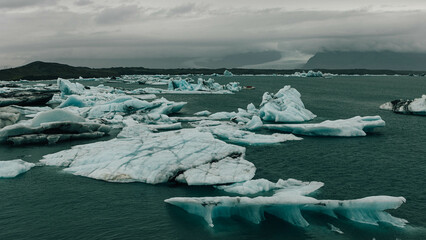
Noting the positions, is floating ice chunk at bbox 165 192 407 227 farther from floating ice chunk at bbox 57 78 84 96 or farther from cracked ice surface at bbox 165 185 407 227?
floating ice chunk at bbox 57 78 84 96

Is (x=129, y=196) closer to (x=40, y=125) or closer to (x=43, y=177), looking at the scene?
(x=43, y=177)

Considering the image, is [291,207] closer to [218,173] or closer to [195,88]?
[218,173]

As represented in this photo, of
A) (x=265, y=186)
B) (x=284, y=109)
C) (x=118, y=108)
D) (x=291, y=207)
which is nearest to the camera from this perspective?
(x=291, y=207)

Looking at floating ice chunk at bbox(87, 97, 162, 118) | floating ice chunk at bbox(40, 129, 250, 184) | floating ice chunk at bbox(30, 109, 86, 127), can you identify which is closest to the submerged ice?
floating ice chunk at bbox(40, 129, 250, 184)

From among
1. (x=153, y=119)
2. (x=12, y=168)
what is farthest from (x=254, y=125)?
(x=12, y=168)

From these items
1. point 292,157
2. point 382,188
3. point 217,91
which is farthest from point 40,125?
point 217,91

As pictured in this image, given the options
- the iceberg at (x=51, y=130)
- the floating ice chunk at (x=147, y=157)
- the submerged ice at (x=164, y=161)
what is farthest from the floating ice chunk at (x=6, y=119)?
the submerged ice at (x=164, y=161)
